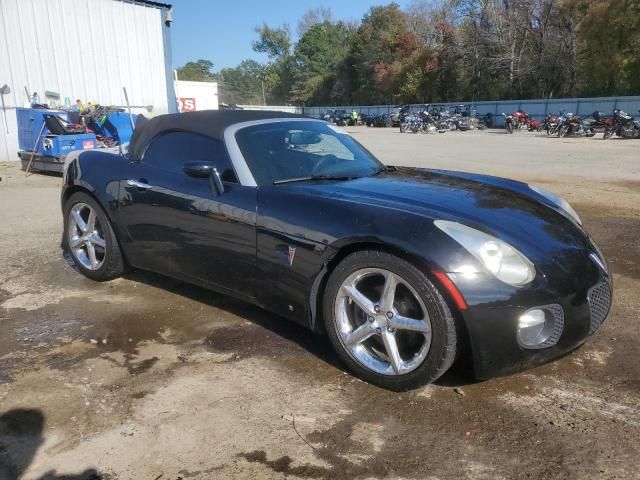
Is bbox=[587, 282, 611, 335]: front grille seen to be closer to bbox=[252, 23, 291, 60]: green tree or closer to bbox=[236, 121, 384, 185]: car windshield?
bbox=[236, 121, 384, 185]: car windshield

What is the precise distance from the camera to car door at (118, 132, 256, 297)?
3.32m

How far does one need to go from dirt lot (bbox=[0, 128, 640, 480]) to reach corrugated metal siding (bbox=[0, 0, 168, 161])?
1240 centimetres

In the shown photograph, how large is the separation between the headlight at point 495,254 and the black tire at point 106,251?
112 inches

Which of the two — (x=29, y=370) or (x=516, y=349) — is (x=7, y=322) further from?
(x=516, y=349)

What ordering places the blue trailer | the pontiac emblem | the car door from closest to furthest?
1. the pontiac emblem
2. the car door
3. the blue trailer

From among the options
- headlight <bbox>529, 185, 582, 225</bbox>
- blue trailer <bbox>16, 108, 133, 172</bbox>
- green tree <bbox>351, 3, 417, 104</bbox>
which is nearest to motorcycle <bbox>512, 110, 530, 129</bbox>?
blue trailer <bbox>16, 108, 133, 172</bbox>

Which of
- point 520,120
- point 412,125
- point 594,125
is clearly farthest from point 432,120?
point 594,125

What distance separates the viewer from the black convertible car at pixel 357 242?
8.31ft

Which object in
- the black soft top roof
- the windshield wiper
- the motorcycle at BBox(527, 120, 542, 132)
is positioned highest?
the black soft top roof

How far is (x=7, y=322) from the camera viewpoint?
3.79m

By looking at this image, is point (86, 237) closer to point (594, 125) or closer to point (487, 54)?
point (594, 125)

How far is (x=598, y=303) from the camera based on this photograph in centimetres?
277

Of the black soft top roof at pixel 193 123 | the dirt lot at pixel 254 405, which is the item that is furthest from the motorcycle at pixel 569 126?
the black soft top roof at pixel 193 123

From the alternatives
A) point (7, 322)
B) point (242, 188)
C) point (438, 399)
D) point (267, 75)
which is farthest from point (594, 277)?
point (267, 75)
